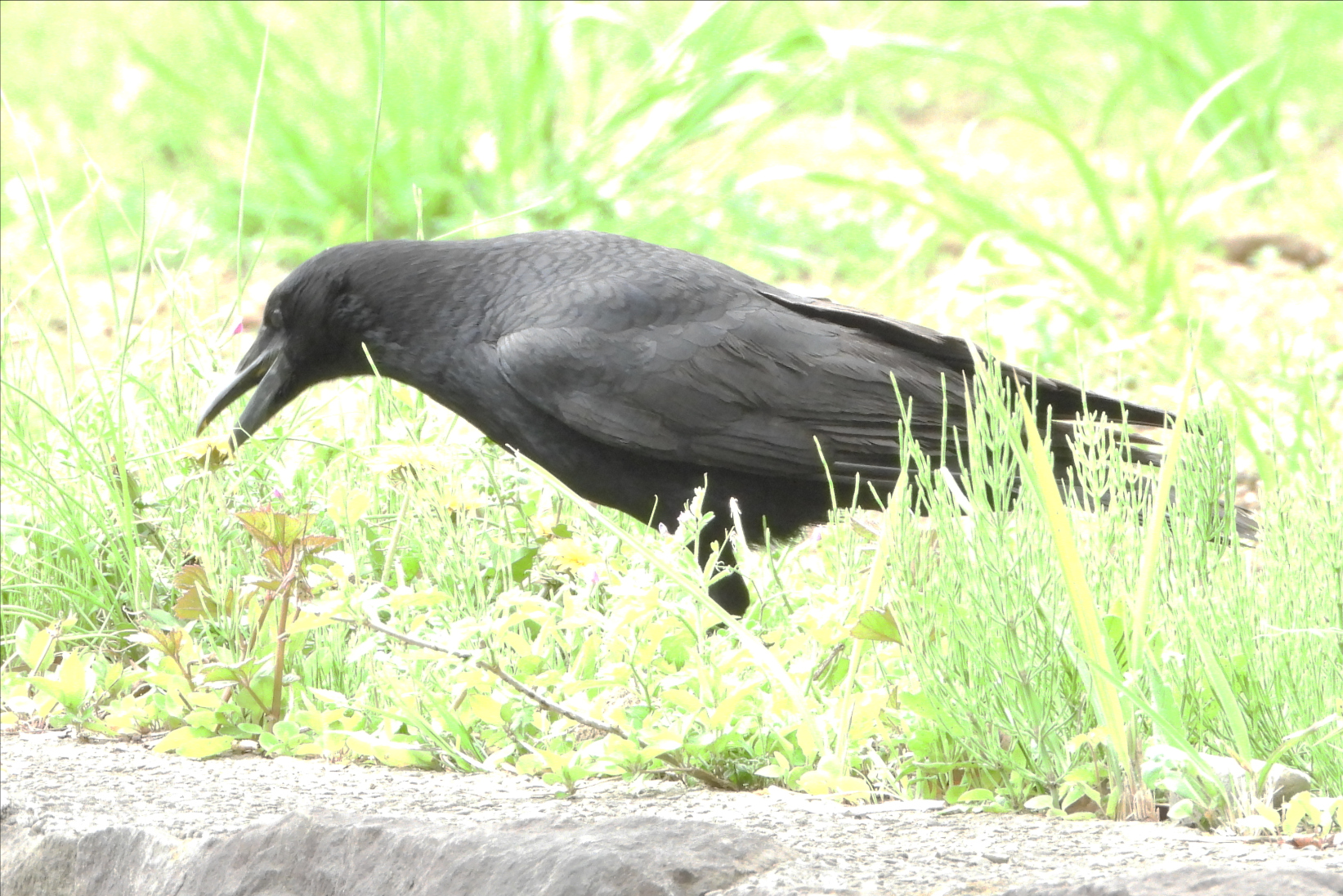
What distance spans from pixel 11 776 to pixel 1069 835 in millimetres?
1521

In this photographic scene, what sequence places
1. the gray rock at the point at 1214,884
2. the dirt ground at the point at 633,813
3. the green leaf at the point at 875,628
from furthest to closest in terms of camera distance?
the green leaf at the point at 875,628
the dirt ground at the point at 633,813
the gray rock at the point at 1214,884

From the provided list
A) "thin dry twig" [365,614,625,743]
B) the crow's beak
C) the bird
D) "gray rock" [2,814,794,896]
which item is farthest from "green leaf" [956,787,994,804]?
the crow's beak

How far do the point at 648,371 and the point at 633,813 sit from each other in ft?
4.03

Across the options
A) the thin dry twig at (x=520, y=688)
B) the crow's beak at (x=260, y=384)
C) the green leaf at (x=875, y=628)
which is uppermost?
the crow's beak at (x=260, y=384)

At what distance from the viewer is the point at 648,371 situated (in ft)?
9.88

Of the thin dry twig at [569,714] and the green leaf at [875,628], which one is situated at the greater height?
the green leaf at [875,628]

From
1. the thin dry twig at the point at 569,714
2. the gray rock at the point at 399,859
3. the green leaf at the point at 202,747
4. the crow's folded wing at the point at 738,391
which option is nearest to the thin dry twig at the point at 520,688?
the thin dry twig at the point at 569,714

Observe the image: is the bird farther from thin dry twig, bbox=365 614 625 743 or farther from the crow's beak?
thin dry twig, bbox=365 614 625 743

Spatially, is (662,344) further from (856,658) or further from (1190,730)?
(1190,730)

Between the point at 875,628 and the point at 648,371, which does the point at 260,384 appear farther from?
the point at 875,628

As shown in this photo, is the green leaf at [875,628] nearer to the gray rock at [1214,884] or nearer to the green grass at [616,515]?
the green grass at [616,515]

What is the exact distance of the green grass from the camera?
199 cm

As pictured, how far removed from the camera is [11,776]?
233 cm

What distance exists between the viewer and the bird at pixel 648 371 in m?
2.99
